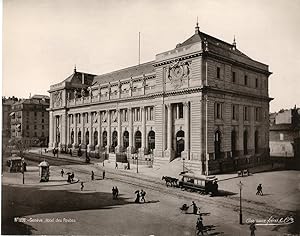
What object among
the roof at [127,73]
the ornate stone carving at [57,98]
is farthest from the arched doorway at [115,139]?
the ornate stone carving at [57,98]

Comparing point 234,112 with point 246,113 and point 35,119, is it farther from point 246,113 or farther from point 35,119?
point 35,119

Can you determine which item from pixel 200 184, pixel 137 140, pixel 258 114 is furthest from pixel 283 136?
pixel 200 184

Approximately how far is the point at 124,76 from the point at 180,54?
18.6m

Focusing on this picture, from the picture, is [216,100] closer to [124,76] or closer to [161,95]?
[161,95]

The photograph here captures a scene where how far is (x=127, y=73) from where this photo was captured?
48.0 m

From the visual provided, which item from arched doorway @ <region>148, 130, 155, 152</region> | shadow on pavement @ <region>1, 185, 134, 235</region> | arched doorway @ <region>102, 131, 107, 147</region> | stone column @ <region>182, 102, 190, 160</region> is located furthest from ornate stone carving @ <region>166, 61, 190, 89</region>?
arched doorway @ <region>102, 131, 107, 147</region>

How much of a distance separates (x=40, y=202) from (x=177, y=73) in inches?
735

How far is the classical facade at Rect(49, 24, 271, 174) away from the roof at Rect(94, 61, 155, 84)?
0.32m

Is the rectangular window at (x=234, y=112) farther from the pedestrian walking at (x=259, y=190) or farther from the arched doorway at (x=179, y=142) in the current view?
the pedestrian walking at (x=259, y=190)

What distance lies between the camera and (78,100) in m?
51.6

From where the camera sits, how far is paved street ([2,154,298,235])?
51.8ft

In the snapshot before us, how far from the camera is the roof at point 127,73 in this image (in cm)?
4319

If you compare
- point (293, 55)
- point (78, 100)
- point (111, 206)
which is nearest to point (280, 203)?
point (293, 55)

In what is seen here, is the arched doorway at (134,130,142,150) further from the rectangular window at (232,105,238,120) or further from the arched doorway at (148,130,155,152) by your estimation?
the rectangular window at (232,105,238,120)
